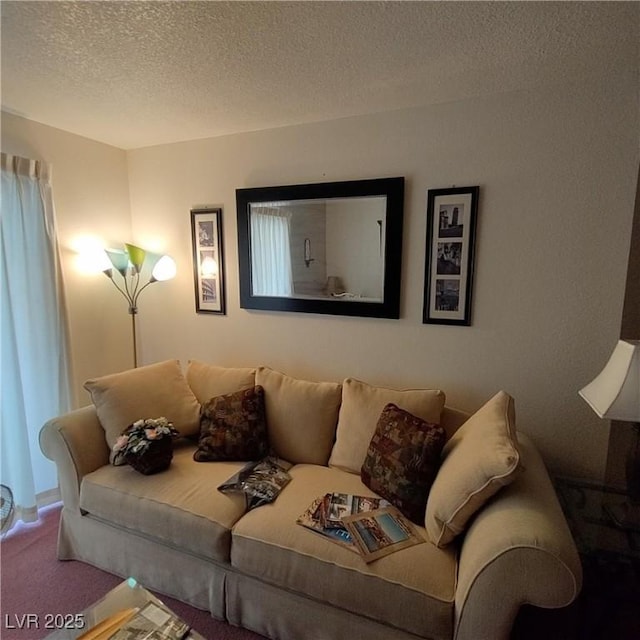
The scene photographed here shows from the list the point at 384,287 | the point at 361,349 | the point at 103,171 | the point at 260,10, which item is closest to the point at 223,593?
the point at 361,349

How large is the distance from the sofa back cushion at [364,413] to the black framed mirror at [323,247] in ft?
1.62

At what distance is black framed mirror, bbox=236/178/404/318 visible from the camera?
7.09 feet

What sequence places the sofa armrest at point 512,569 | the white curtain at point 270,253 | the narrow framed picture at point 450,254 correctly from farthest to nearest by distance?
the white curtain at point 270,253
the narrow framed picture at point 450,254
the sofa armrest at point 512,569

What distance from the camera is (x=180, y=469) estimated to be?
75.3 inches

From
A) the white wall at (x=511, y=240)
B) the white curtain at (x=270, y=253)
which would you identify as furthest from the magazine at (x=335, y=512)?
the white curtain at (x=270, y=253)

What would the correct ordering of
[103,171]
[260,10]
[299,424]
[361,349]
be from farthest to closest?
[103,171] → [361,349] → [299,424] → [260,10]

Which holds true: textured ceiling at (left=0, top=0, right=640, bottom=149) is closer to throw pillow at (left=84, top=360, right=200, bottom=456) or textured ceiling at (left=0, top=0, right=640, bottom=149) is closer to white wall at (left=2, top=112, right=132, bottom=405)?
white wall at (left=2, top=112, right=132, bottom=405)

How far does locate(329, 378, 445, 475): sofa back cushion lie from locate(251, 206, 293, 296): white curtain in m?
0.88

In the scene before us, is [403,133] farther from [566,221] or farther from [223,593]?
[223,593]

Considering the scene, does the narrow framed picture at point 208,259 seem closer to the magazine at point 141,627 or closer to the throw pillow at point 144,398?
the throw pillow at point 144,398

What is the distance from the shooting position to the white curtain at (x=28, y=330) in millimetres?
2146

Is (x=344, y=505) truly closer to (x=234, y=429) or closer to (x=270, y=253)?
(x=234, y=429)

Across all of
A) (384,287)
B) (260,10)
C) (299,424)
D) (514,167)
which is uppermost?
(260,10)

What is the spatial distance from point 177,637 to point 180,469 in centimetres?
86
